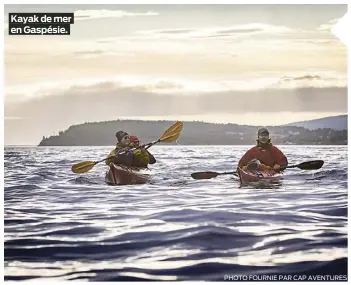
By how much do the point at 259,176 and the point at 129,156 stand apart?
60 centimetres

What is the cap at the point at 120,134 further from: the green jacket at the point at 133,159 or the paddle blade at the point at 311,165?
the paddle blade at the point at 311,165

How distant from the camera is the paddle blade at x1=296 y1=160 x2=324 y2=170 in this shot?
8.59 ft

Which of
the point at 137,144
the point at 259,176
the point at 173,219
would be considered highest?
the point at 137,144

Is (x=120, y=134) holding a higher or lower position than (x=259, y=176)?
higher

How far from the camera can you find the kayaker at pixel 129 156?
2.63m

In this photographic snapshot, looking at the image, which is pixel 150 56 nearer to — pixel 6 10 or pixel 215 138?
pixel 215 138

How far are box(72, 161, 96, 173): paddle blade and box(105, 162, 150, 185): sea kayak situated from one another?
88 mm

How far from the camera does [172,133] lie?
8.66 ft

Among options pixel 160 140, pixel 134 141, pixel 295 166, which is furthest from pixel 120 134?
pixel 295 166

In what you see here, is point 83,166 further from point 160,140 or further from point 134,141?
point 160,140

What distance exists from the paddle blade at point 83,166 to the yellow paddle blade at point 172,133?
1.13 ft

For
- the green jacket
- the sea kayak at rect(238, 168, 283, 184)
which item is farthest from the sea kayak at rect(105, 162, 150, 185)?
the sea kayak at rect(238, 168, 283, 184)

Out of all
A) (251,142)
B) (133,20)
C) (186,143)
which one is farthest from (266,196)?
(133,20)

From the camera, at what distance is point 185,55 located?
104 inches
